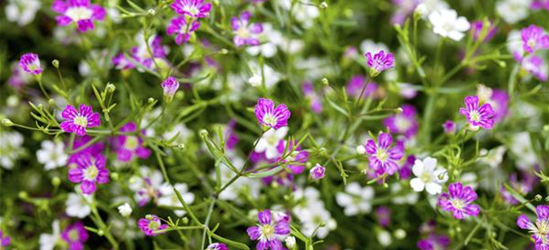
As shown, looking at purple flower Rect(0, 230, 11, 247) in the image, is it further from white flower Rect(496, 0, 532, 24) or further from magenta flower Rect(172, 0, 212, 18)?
white flower Rect(496, 0, 532, 24)

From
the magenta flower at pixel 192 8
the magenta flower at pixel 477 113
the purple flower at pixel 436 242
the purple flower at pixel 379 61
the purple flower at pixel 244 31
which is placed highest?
the magenta flower at pixel 192 8

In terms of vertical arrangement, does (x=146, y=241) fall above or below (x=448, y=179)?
below

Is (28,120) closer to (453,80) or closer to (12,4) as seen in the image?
(12,4)

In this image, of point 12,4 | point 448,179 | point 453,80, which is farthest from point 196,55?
point 453,80

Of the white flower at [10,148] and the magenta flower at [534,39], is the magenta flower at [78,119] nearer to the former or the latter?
the white flower at [10,148]

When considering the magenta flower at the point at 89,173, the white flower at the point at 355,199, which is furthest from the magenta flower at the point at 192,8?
the white flower at the point at 355,199

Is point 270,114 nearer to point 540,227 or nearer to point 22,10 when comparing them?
point 540,227
